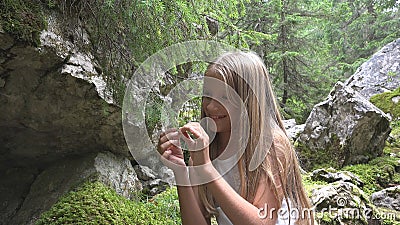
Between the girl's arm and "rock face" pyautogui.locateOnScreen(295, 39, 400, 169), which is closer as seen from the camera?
the girl's arm

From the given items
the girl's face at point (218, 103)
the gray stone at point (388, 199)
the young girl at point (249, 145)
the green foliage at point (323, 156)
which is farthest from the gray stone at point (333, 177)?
the girl's face at point (218, 103)

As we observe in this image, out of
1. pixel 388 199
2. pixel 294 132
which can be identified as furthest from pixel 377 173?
pixel 294 132

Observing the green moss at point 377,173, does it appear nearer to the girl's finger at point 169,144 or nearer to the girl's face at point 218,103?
the girl's face at point 218,103

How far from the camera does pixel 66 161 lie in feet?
10.6

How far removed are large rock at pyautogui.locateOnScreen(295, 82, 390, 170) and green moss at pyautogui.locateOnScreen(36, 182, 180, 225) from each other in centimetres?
255

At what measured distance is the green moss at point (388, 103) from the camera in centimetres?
649

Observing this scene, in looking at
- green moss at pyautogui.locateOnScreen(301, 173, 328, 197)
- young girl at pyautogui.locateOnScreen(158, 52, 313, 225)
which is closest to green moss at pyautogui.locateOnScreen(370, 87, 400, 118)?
green moss at pyautogui.locateOnScreen(301, 173, 328, 197)

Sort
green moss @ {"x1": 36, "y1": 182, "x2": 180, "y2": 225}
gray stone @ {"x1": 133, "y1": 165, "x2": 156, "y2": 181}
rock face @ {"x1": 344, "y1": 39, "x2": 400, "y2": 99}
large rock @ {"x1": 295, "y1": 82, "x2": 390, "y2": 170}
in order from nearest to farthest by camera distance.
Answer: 1. green moss @ {"x1": 36, "y1": 182, "x2": 180, "y2": 225}
2. gray stone @ {"x1": 133, "y1": 165, "x2": 156, "y2": 181}
3. large rock @ {"x1": 295, "y1": 82, "x2": 390, "y2": 170}
4. rock face @ {"x1": 344, "y1": 39, "x2": 400, "y2": 99}

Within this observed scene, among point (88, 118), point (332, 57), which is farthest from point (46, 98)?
point (332, 57)

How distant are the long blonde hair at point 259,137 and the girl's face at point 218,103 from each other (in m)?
0.03

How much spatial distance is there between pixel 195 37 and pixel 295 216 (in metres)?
1.69

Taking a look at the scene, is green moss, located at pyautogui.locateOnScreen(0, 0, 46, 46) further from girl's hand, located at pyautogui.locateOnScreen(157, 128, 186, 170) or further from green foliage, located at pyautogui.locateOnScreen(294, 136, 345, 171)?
green foliage, located at pyautogui.locateOnScreen(294, 136, 345, 171)

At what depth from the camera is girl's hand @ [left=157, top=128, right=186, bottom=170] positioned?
5.37 ft

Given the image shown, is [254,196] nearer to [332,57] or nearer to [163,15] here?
[163,15]
